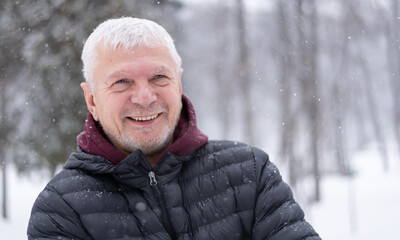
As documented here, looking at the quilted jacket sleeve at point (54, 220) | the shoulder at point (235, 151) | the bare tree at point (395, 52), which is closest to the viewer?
the quilted jacket sleeve at point (54, 220)

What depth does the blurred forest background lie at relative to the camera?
20.8 feet

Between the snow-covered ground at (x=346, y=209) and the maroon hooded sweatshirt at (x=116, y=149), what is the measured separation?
7371 millimetres

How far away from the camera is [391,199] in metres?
13.7

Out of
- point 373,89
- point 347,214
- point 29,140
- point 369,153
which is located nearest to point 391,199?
point 347,214

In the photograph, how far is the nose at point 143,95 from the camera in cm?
162

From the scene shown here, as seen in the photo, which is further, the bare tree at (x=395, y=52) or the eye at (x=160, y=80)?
the bare tree at (x=395, y=52)

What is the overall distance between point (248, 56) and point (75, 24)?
389 inches

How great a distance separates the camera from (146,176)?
64.2 inches

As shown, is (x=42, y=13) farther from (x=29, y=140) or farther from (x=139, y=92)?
(x=139, y=92)

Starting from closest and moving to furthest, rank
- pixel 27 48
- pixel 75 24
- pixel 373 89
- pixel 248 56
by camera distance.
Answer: pixel 75 24
pixel 27 48
pixel 248 56
pixel 373 89

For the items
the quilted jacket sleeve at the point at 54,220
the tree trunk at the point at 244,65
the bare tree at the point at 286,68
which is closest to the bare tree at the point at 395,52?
the bare tree at the point at 286,68

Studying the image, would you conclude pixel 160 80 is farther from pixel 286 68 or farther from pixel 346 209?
pixel 346 209

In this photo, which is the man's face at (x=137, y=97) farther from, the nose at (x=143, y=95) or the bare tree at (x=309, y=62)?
the bare tree at (x=309, y=62)

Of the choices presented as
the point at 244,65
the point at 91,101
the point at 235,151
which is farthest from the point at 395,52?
the point at 91,101
